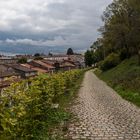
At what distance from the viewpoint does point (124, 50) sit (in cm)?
7131

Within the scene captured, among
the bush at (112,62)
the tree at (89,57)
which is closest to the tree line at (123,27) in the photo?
the bush at (112,62)

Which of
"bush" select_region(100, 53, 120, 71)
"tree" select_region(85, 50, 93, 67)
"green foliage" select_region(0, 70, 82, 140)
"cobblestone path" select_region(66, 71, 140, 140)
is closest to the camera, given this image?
"green foliage" select_region(0, 70, 82, 140)

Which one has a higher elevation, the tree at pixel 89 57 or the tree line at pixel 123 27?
the tree line at pixel 123 27

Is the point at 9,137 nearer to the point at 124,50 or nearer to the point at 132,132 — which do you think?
the point at 132,132

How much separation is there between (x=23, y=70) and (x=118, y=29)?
5056 centimetres

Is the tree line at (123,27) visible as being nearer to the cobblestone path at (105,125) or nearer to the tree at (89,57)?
the cobblestone path at (105,125)

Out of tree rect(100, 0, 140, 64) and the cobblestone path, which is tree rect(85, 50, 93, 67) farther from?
the cobblestone path

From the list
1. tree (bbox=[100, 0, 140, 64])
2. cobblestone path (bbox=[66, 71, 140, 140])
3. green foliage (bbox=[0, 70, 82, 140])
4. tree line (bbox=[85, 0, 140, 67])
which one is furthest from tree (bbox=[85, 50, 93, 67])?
green foliage (bbox=[0, 70, 82, 140])

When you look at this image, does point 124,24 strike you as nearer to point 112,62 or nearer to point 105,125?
point 112,62

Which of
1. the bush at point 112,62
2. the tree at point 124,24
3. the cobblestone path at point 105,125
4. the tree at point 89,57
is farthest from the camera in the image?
the tree at point 89,57

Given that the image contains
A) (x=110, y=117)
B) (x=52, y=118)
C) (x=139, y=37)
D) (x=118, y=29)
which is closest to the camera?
(x=52, y=118)

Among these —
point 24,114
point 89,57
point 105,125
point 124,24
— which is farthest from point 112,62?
point 89,57

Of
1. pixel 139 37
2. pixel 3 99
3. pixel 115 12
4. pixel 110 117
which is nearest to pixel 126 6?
pixel 115 12

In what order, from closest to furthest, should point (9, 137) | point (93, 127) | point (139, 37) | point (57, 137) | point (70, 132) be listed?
point (9, 137), point (57, 137), point (70, 132), point (93, 127), point (139, 37)
